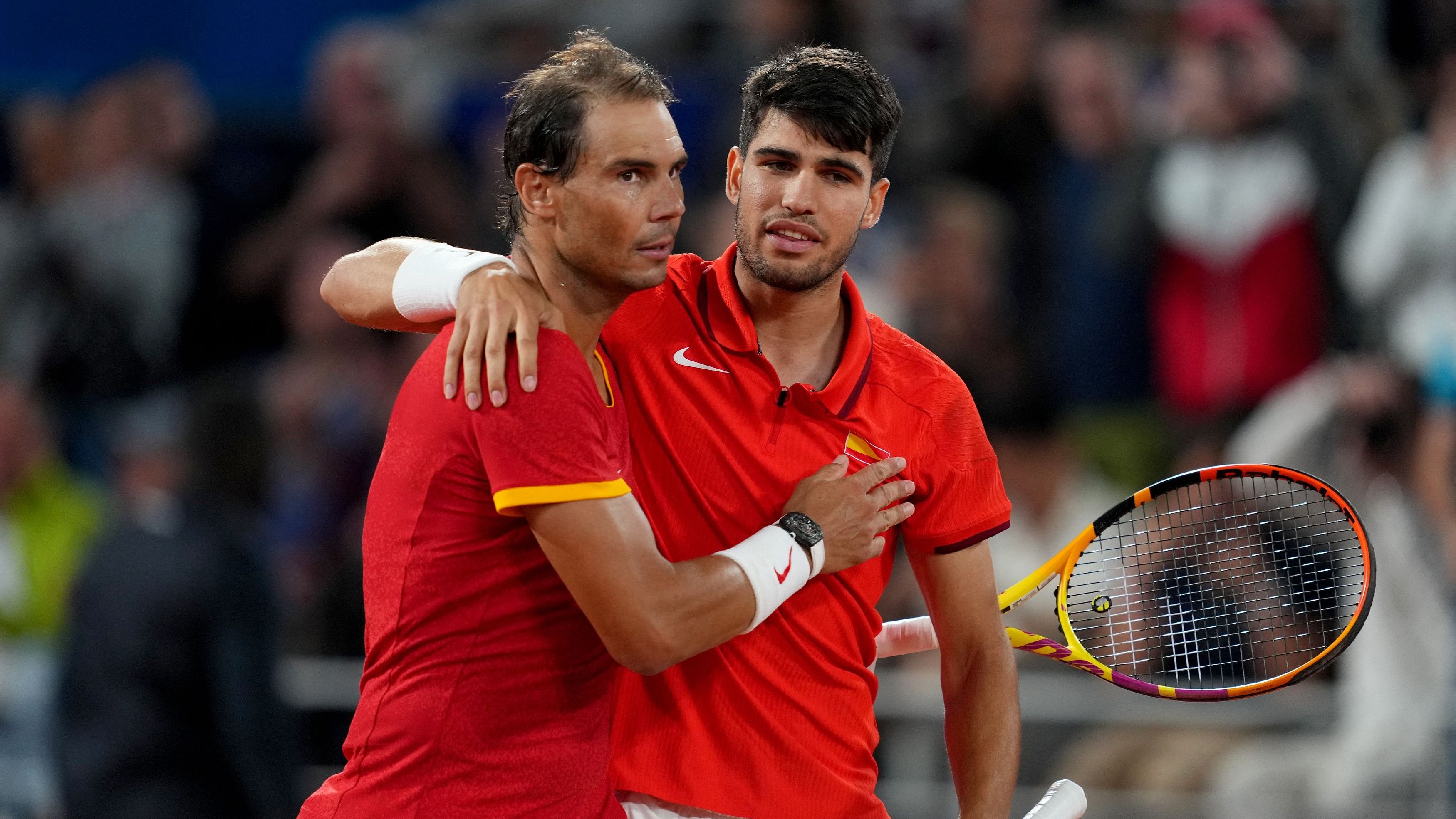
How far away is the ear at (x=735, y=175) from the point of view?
3.46m

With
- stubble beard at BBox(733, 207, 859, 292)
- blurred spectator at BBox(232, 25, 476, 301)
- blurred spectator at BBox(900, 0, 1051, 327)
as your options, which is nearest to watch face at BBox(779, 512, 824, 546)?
stubble beard at BBox(733, 207, 859, 292)

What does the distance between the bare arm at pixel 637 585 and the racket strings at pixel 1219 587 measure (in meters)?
1.01

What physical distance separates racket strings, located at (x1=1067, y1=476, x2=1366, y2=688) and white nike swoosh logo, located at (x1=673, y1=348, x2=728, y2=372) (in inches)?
35.3

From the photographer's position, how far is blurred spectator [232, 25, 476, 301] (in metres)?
8.30

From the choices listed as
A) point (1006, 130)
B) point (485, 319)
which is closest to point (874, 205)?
point (485, 319)

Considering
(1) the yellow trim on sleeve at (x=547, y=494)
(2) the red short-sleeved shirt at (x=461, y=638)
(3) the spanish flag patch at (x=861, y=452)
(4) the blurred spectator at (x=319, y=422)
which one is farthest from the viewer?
(4) the blurred spectator at (x=319, y=422)

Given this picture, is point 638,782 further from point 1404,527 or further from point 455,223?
point 455,223

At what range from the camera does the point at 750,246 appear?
3.37m

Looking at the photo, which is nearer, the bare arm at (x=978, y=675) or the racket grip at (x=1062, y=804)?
the racket grip at (x=1062, y=804)

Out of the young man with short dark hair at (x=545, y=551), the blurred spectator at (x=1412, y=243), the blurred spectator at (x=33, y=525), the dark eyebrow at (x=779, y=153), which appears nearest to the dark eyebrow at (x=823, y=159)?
the dark eyebrow at (x=779, y=153)

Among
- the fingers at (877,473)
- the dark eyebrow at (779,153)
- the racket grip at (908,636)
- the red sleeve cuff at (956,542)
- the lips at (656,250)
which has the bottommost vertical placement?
the racket grip at (908,636)

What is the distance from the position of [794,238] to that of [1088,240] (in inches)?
170

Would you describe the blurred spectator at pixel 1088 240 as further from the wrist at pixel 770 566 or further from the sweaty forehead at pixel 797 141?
the wrist at pixel 770 566

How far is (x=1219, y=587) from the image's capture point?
4914 mm
